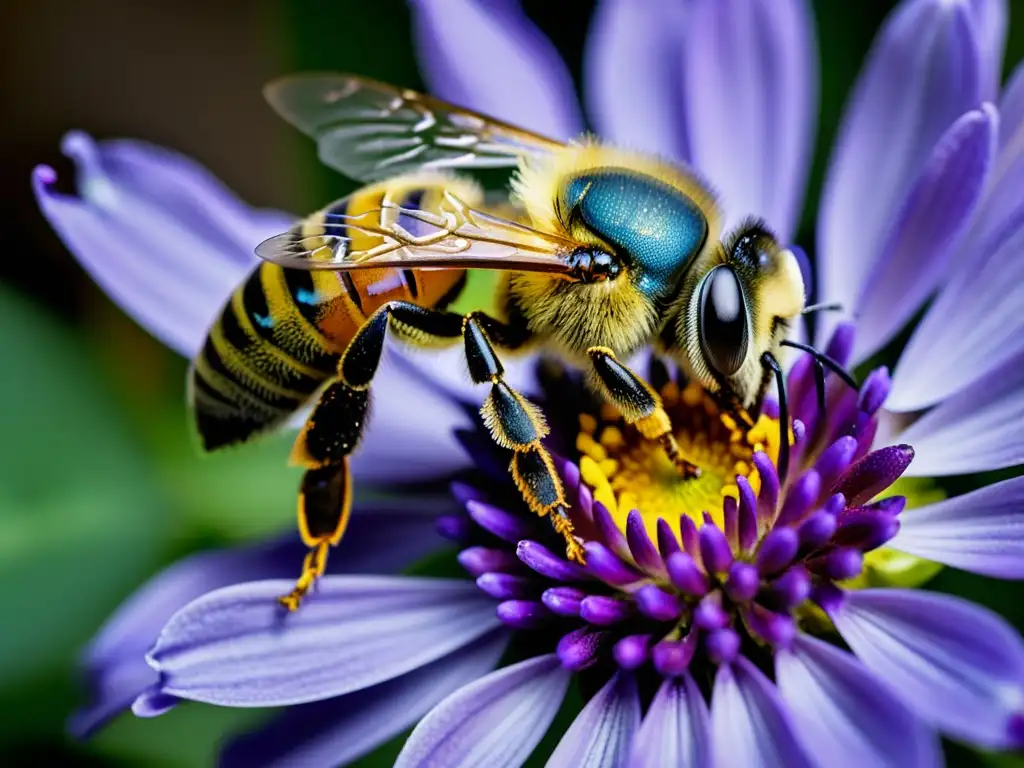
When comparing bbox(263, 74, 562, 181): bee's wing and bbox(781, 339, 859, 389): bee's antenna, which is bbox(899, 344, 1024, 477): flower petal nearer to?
bbox(781, 339, 859, 389): bee's antenna

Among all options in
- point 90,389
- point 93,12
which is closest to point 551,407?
point 90,389

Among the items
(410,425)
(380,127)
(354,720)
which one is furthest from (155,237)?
(354,720)

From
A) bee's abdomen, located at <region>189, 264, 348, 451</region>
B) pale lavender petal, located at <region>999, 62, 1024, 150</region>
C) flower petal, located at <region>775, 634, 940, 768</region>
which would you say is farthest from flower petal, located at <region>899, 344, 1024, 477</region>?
bee's abdomen, located at <region>189, 264, 348, 451</region>

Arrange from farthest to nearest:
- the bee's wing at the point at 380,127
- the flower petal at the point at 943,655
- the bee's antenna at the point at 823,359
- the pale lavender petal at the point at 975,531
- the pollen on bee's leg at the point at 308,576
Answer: the bee's wing at the point at 380,127 < the pollen on bee's leg at the point at 308,576 < the bee's antenna at the point at 823,359 < the pale lavender petal at the point at 975,531 < the flower petal at the point at 943,655

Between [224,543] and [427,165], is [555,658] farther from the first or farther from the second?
[224,543]

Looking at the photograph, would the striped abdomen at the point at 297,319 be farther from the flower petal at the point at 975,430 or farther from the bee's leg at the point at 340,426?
the flower petal at the point at 975,430

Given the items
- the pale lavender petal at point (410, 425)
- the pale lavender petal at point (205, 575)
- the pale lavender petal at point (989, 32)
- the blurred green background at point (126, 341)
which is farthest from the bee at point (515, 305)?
the blurred green background at point (126, 341)
